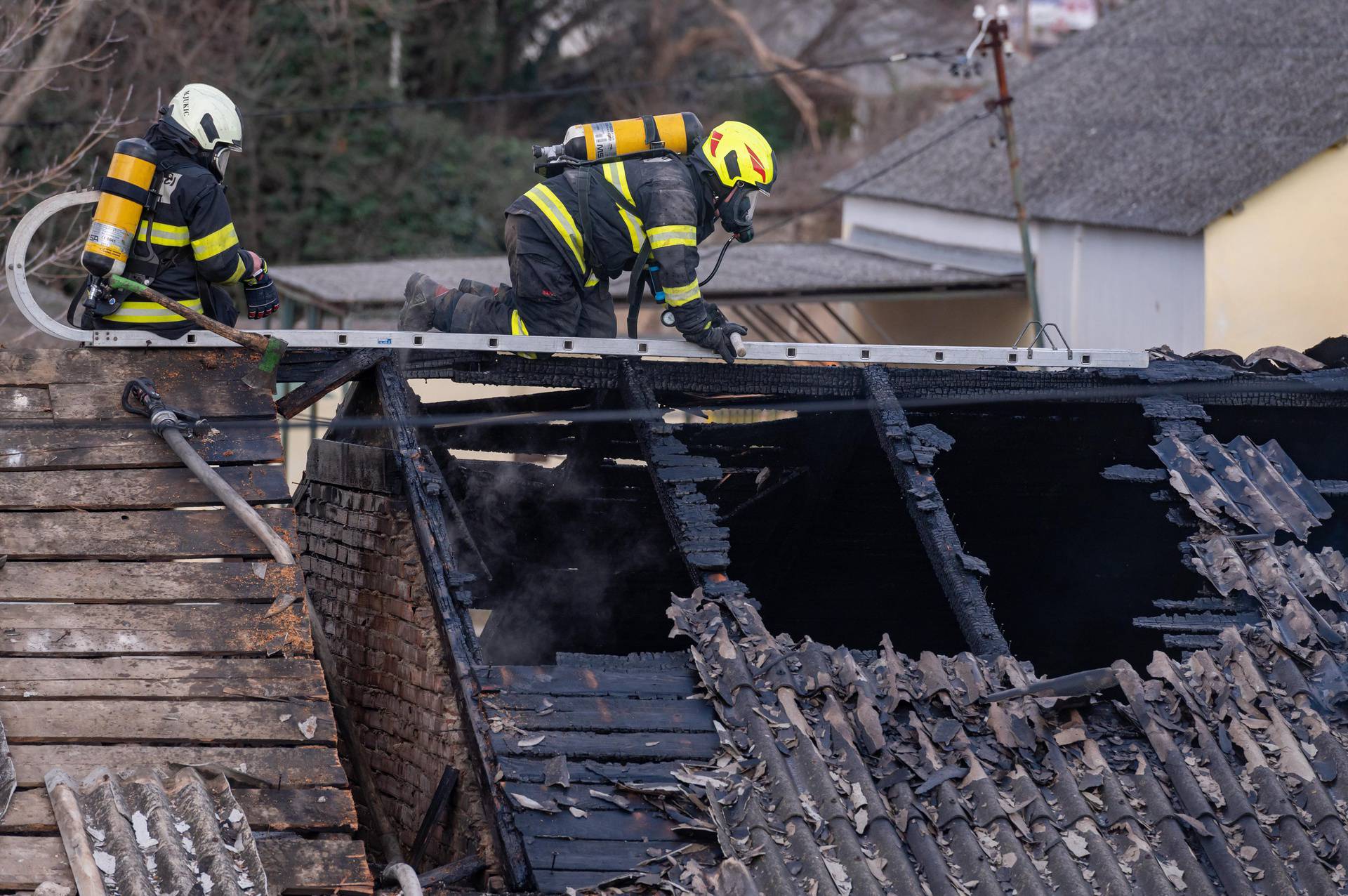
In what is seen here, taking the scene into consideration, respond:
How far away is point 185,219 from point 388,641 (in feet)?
6.41

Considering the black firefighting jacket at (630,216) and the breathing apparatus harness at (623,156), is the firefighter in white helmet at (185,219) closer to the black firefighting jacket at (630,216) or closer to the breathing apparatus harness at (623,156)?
the black firefighting jacket at (630,216)

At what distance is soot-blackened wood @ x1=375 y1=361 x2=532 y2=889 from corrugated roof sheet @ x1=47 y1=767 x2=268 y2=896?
0.77 meters

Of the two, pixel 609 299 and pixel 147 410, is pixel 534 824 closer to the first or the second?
pixel 147 410

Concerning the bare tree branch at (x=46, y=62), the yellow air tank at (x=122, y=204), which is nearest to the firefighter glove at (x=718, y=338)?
the yellow air tank at (x=122, y=204)

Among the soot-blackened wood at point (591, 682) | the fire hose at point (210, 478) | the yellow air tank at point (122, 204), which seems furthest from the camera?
the yellow air tank at point (122, 204)

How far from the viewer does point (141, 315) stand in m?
5.64

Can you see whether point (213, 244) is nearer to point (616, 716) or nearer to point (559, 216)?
point (559, 216)

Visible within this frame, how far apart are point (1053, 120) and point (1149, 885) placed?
14.5 m

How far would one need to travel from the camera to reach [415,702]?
585cm

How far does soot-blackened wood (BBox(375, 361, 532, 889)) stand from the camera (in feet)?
14.3

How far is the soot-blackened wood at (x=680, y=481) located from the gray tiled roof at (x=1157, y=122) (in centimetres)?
928

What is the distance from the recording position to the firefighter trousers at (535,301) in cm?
636

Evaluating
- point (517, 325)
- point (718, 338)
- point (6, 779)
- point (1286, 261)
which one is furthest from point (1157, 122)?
point (6, 779)

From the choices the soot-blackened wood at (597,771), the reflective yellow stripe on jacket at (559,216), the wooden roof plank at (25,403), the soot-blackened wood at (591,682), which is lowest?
the soot-blackened wood at (597,771)
